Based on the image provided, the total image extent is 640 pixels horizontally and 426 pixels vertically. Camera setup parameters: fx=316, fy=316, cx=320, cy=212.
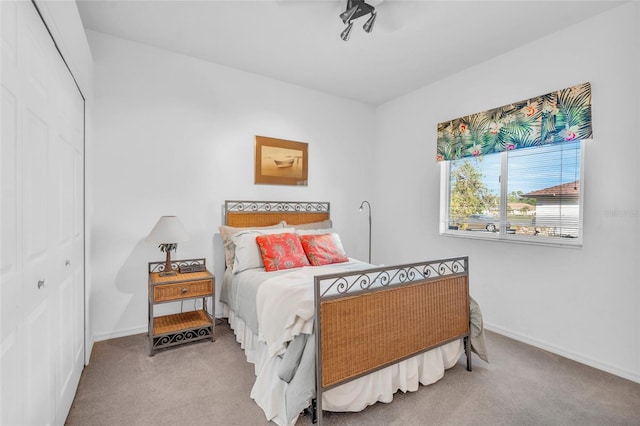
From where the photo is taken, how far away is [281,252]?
9.95 ft

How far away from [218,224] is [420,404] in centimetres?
256

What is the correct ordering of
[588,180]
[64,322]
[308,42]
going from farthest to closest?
[308,42]
[588,180]
[64,322]

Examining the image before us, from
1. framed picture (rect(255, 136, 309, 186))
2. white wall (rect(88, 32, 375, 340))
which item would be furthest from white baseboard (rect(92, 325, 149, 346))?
framed picture (rect(255, 136, 309, 186))

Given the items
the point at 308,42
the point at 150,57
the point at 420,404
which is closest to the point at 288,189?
the point at 308,42

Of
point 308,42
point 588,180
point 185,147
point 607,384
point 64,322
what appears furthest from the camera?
point 185,147

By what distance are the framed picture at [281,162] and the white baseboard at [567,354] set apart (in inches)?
109

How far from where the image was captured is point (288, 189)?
4.04 m

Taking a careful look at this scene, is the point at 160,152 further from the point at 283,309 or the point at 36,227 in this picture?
the point at 283,309

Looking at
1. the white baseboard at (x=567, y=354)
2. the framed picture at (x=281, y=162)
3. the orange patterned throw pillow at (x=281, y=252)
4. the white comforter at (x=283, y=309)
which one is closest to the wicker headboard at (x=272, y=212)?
the framed picture at (x=281, y=162)

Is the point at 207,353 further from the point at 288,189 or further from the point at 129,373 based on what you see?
the point at 288,189

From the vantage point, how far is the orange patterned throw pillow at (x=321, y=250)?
319 cm

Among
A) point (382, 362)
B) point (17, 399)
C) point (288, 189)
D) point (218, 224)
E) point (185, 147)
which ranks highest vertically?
point (185, 147)

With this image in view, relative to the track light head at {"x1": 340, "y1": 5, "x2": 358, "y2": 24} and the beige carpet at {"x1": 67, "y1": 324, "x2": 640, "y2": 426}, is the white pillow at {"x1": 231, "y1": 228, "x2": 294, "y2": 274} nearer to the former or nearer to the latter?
the beige carpet at {"x1": 67, "y1": 324, "x2": 640, "y2": 426}

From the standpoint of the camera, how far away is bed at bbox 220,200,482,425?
1.79m
